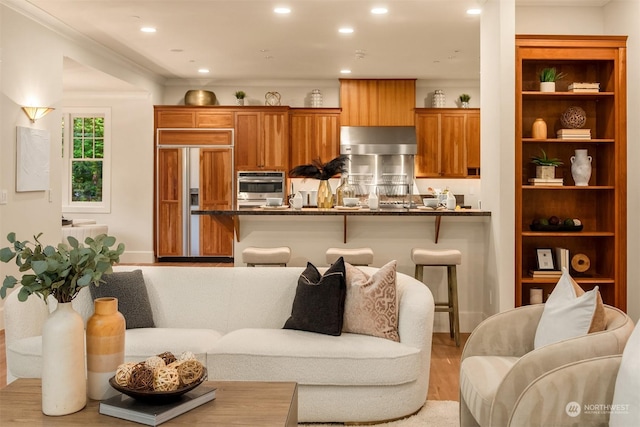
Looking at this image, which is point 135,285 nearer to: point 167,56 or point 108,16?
point 108,16

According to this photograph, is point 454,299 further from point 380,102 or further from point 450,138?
point 380,102

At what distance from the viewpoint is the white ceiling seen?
17.0ft

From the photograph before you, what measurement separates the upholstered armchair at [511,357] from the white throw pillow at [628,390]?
0.19 metres

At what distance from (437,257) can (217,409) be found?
2785 mm

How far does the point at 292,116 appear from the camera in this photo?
8.67 metres

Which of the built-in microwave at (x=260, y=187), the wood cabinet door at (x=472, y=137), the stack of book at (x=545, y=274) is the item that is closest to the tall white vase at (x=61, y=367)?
the stack of book at (x=545, y=274)

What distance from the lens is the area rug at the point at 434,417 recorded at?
9.22 ft

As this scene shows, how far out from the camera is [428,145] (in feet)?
28.5

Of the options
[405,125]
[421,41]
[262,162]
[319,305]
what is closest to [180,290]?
[319,305]

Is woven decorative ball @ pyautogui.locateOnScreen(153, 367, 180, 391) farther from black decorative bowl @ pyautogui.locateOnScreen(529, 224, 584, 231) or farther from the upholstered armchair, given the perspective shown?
black decorative bowl @ pyautogui.locateOnScreen(529, 224, 584, 231)

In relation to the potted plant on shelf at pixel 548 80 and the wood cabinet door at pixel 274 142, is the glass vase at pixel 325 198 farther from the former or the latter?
the wood cabinet door at pixel 274 142

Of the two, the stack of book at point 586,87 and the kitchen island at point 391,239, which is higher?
the stack of book at point 586,87

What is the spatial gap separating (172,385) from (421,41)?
5.38 metres

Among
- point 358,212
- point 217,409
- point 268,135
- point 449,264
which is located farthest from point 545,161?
point 268,135
